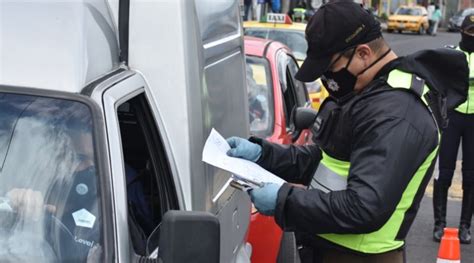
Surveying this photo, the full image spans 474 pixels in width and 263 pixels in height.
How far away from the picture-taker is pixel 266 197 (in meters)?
2.54

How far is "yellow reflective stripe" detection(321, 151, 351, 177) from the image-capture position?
265cm

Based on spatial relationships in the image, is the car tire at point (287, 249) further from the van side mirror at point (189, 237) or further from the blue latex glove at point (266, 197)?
the van side mirror at point (189, 237)

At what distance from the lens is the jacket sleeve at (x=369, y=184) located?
238 cm

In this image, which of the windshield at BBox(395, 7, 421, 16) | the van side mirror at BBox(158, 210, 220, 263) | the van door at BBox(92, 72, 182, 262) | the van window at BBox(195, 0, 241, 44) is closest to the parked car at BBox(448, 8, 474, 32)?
the windshield at BBox(395, 7, 421, 16)

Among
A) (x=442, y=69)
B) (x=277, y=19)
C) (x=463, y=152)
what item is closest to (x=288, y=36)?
(x=277, y=19)

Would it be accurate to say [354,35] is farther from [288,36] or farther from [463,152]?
[288,36]

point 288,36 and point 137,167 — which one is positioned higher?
point 137,167

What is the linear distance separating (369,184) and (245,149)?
75cm

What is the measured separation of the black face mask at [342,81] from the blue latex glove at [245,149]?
0.46 metres

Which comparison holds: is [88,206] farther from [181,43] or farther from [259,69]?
[259,69]

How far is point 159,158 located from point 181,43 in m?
0.43

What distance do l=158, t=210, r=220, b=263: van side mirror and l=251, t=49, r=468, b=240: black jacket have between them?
59 cm

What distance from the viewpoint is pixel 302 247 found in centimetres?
295

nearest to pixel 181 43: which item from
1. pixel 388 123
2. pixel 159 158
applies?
pixel 159 158
